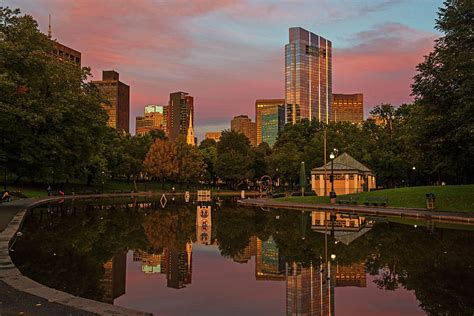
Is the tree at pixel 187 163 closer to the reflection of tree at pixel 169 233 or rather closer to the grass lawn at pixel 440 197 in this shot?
the grass lawn at pixel 440 197

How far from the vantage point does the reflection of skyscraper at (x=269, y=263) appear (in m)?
12.1

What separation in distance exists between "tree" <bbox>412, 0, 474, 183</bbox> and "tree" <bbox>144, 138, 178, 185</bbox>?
223 feet

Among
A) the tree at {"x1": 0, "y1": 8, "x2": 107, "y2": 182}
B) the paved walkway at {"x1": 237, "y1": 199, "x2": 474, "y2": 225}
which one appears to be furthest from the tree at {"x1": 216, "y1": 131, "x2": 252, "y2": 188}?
the tree at {"x1": 0, "y1": 8, "x2": 107, "y2": 182}

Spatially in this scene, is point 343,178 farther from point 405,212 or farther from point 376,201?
point 405,212

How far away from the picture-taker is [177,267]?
13.3m

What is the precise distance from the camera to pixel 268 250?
16.3m

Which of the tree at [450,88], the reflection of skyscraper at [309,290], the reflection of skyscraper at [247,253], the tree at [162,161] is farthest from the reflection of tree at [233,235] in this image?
the tree at [162,161]

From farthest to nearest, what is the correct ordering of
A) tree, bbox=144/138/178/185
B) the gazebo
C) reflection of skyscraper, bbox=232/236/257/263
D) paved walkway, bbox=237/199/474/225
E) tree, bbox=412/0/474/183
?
tree, bbox=144/138/178/185 < the gazebo < tree, bbox=412/0/474/183 < paved walkway, bbox=237/199/474/225 < reflection of skyscraper, bbox=232/236/257/263

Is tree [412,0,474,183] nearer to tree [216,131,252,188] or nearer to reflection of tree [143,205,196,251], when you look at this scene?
reflection of tree [143,205,196,251]

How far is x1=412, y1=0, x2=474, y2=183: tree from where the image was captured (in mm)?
28688

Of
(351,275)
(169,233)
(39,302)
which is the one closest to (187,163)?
(169,233)

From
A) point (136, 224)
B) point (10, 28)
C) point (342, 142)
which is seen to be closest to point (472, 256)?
point (136, 224)

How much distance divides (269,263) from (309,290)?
3702 mm

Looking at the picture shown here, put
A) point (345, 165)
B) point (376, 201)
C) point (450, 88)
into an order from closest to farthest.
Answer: point (450, 88), point (376, 201), point (345, 165)
